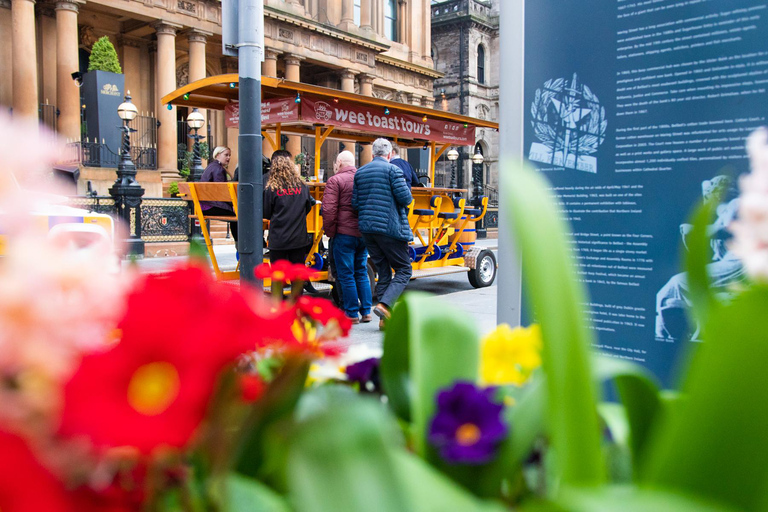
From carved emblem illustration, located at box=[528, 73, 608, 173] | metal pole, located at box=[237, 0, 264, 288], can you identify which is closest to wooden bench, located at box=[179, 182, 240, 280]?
metal pole, located at box=[237, 0, 264, 288]

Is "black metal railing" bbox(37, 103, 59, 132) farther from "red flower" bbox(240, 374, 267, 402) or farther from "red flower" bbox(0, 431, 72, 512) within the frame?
"red flower" bbox(0, 431, 72, 512)

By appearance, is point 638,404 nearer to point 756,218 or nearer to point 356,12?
point 756,218

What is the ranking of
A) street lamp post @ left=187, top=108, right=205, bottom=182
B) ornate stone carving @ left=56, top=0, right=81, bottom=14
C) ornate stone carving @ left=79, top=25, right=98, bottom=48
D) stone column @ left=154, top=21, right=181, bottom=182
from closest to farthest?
street lamp post @ left=187, top=108, right=205, bottom=182, ornate stone carving @ left=56, top=0, right=81, bottom=14, stone column @ left=154, top=21, right=181, bottom=182, ornate stone carving @ left=79, top=25, right=98, bottom=48

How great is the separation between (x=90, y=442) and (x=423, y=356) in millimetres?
362

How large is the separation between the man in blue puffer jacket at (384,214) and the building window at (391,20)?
31226 millimetres

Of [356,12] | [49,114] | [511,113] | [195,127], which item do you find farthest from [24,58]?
[511,113]

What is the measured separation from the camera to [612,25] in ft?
6.49

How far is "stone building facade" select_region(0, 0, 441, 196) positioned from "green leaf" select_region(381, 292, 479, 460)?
19443 millimetres

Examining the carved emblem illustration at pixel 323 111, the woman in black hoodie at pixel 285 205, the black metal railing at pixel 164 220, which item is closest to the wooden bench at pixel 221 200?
the woman in black hoodie at pixel 285 205

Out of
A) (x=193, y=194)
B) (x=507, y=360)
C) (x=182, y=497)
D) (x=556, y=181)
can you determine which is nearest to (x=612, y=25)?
(x=556, y=181)

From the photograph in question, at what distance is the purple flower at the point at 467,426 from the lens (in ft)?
1.88

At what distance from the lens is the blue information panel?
172 centimetres

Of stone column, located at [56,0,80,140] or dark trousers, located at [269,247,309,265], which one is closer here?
dark trousers, located at [269,247,309,265]

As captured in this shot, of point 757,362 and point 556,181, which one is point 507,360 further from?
point 556,181
